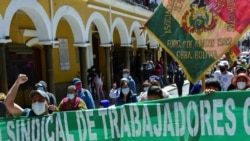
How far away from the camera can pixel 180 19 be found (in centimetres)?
611

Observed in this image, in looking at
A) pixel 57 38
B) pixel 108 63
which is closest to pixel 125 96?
pixel 57 38

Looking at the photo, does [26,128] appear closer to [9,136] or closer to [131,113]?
[9,136]

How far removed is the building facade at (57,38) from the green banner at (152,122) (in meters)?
4.55

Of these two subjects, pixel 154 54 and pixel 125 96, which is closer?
pixel 125 96

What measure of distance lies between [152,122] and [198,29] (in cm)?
184

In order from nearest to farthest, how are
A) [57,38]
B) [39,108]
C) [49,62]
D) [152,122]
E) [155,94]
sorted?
[152,122]
[39,108]
[155,94]
[49,62]
[57,38]

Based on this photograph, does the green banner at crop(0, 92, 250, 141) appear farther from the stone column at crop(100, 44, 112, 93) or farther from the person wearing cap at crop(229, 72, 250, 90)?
the stone column at crop(100, 44, 112, 93)

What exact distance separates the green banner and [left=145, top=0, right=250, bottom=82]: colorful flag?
3.70 feet

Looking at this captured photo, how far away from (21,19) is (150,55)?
13.7 metres

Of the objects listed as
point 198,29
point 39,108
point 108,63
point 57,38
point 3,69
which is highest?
point 57,38

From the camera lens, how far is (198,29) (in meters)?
6.12

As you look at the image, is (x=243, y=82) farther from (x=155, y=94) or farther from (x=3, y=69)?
(x=3, y=69)

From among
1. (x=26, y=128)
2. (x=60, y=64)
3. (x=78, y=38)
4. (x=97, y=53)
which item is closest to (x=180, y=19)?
(x=26, y=128)

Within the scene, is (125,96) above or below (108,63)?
below
